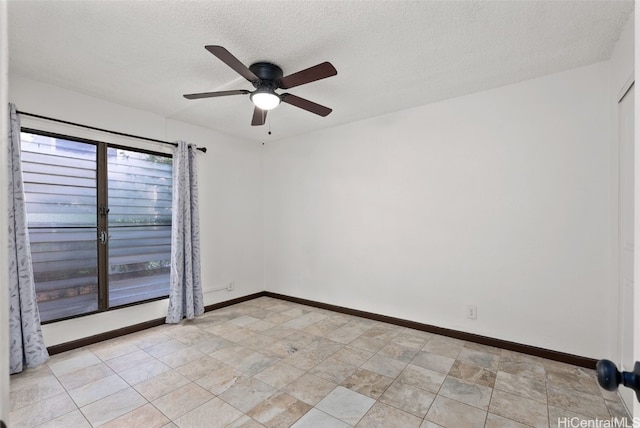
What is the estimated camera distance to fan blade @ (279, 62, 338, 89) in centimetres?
191

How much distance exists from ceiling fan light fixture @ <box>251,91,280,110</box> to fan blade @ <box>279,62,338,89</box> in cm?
12

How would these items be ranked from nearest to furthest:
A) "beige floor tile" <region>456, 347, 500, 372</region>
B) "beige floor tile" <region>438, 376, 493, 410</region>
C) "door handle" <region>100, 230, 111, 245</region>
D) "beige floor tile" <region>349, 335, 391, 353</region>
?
"beige floor tile" <region>438, 376, 493, 410</region>
"beige floor tile" <region>456, 347, 500, 372</region>
"beige floor tile" <region>349, 335, 391, 353</region>
"door handle" <region>100, 230, 111, 245</region>

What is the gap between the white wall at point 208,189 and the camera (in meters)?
2.80

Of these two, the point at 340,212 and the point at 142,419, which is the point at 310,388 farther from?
the point at 340,212

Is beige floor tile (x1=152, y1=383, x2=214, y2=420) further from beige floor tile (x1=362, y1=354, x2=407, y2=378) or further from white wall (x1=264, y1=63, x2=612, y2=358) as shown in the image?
white wall (x1=264, y1=63, x2=612, y2=358)

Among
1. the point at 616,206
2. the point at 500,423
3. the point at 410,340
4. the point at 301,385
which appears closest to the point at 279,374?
the point at 301,385

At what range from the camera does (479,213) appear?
298 cm

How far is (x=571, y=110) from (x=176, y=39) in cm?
321

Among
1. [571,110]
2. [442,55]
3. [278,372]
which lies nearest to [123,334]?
[278,372]

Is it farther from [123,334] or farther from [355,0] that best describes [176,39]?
Answer: [123,334]

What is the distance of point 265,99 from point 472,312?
2.83 metres

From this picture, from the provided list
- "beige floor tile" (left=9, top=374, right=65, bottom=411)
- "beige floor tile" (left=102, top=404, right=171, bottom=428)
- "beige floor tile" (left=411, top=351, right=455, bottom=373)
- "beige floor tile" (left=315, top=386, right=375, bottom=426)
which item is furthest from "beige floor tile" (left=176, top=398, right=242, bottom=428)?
"beige floor tile" (left=411, top=351, right=455, bottom=373)

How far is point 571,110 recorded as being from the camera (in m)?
2.55

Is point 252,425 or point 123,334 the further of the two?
point 123,334
